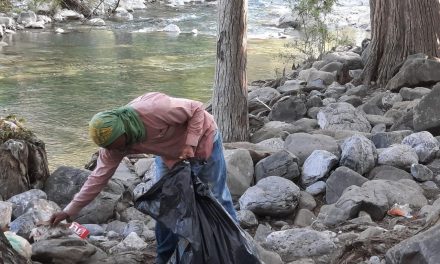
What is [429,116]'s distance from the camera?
264 inches

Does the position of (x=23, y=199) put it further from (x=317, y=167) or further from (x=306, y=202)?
(x=317, y=167)

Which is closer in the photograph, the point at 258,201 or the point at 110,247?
the point at 110,247

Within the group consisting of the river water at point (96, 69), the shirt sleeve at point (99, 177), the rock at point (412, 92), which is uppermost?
the shirt sleeve at point (99, 177)

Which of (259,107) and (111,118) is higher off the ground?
(111,118)

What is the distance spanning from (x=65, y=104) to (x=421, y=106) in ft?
22.3

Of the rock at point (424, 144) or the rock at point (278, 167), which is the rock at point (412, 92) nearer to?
the rock at point (424, 144)

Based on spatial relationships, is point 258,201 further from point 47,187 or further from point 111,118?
point 111,118

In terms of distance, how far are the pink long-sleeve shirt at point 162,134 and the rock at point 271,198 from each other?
2.07 metres

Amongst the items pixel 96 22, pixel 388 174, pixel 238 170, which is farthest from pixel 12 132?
pixel 96 22

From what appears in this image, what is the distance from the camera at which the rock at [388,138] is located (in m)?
6.50

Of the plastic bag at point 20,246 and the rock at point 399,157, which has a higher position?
the plastic bag at point 20,246

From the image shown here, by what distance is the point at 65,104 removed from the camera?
1157 cm

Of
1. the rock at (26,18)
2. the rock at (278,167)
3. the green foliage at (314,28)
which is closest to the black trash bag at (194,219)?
the rock at (278,167)

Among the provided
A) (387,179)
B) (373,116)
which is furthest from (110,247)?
(373,116)
